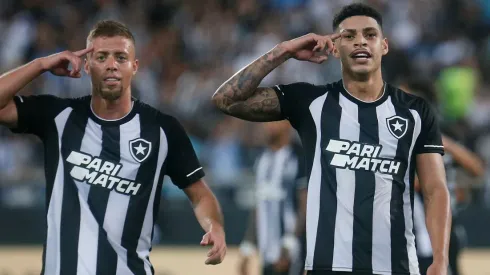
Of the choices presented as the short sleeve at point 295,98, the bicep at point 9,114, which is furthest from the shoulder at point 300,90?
the bicep at point 9,114

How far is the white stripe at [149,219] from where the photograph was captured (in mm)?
5137

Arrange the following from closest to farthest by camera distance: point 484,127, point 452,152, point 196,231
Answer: point 452,152 → point 196,231 → point 484,127

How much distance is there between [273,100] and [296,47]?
0.31 m

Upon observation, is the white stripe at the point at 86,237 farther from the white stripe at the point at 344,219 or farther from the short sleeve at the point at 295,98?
the white stripe at the point at 344,219

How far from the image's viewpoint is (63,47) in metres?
14.0

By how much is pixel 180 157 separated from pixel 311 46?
0.92 metres

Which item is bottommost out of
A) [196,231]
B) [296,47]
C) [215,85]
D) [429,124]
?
[196,231]

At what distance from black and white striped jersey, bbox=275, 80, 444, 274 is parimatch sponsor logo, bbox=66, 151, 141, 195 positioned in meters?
0.95

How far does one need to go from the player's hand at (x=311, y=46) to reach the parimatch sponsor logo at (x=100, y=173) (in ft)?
3.51

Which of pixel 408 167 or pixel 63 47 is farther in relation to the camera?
pixel 63 47

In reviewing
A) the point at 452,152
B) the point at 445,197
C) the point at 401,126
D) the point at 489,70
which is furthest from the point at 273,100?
the point at 489,70

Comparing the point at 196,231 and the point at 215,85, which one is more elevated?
the point at 215,85

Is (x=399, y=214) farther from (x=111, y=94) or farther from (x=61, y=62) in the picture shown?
(x=61, y=62)

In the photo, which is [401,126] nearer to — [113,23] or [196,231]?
[113,23]
